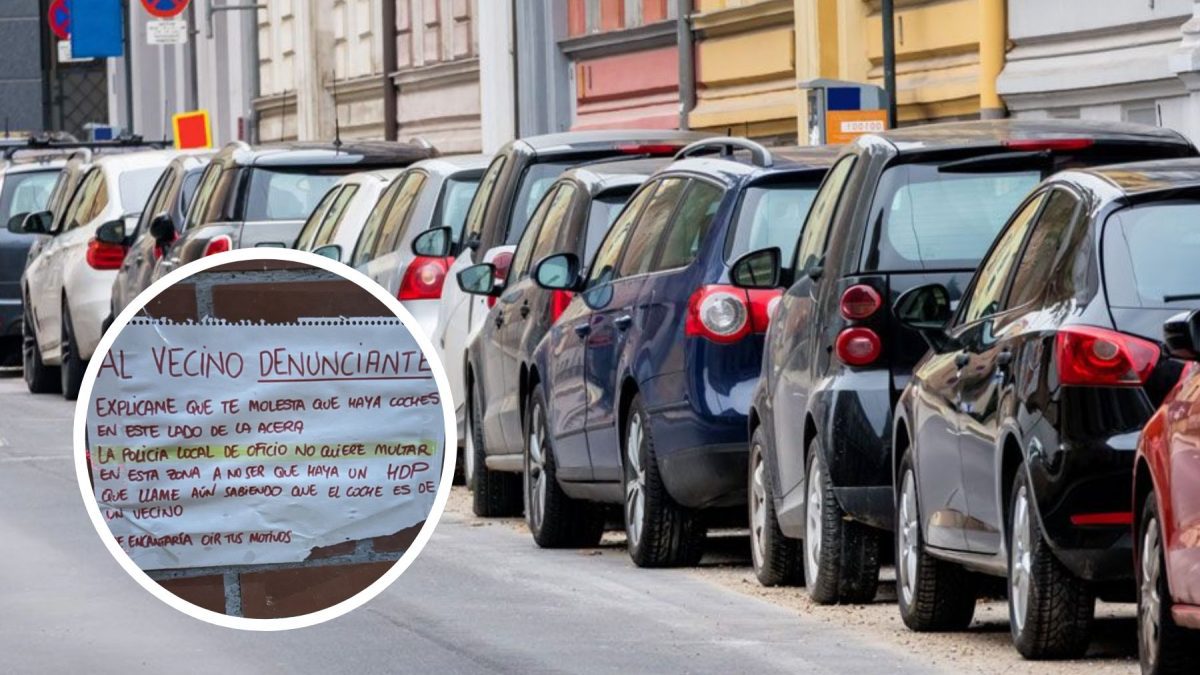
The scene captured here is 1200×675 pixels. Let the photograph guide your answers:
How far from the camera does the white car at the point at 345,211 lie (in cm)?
1836

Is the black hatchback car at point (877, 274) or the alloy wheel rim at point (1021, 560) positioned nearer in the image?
the alloy wheel rim at point (1021, 560)

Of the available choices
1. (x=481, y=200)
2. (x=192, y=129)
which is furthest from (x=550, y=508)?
(x=192, y=129)

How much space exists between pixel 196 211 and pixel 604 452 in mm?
10253

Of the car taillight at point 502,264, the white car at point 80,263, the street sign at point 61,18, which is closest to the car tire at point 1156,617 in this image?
the car taillight at point 502,264

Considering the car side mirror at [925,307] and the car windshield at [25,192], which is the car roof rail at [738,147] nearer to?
the car side mirror at [925,307]

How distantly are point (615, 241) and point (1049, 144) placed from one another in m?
2.88

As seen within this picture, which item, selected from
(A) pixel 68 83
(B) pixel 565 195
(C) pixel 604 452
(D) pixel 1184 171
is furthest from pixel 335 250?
(A) pixel 68 83

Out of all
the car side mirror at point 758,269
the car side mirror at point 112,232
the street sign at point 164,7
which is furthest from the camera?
the street sign at point 164,7

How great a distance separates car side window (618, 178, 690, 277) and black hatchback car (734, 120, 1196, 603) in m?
1.46

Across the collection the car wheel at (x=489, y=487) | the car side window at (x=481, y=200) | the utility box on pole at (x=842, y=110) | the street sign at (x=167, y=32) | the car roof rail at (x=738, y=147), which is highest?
the street sign at (x=167, y=32)

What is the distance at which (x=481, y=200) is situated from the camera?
1623 centimetres

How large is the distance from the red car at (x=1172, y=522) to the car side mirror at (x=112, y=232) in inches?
695

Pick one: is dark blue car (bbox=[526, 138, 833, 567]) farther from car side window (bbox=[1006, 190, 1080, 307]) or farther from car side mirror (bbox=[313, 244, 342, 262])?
car side mirror (bbox=[313, 244, 342, 262])

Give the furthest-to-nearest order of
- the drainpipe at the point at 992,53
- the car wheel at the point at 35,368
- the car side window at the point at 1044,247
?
the car wheel at the point at 35,368
the drainpipe at the point at 992,53
the car side window at the point at 1044,247
